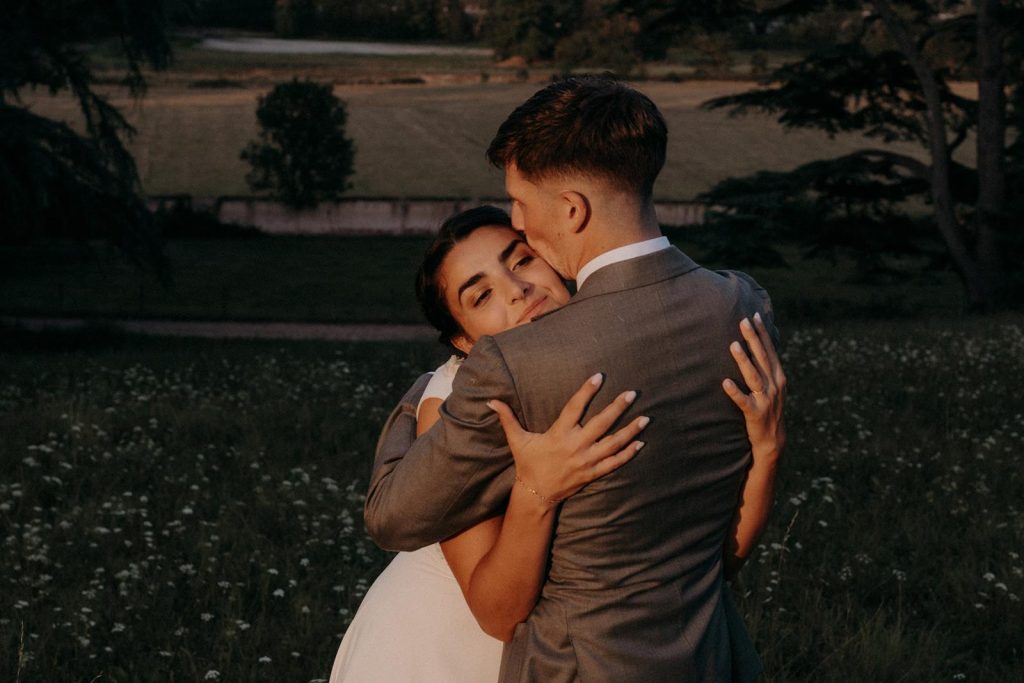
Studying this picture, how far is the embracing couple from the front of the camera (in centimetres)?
222

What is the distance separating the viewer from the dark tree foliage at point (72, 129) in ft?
60.0

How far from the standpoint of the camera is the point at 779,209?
888 inches

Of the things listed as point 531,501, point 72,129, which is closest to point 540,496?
point 531,501

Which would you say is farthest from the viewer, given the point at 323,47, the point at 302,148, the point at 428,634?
the point at 323,47

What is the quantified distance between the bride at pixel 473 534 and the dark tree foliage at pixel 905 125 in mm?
19622

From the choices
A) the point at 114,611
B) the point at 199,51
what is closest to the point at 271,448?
the point at 114,611

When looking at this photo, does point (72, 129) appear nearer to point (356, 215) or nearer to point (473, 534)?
point (473, 534)

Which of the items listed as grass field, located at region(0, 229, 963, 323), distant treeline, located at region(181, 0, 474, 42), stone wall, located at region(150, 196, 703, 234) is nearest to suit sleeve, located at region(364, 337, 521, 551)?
grass field, located at region(0, 229, 963, 323)

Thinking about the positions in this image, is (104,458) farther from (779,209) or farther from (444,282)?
(779,209)

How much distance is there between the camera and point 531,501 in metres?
2.26

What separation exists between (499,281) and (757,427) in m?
0.66

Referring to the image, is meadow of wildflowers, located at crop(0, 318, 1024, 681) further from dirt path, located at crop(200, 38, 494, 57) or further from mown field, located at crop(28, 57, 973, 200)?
dirt path, located at crop(200, 38, 494, 57)

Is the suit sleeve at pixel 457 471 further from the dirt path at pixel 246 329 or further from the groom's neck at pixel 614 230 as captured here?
the dirt path at pixel 246 329

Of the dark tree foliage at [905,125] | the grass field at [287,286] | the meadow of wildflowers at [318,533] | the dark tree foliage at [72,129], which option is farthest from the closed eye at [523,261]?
the grass field at [287,286]
